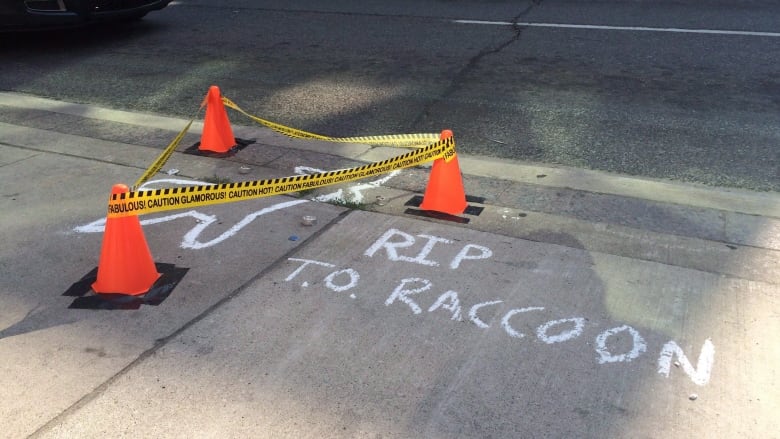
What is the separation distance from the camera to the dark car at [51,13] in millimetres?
9398

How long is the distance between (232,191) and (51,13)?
673 centimetres

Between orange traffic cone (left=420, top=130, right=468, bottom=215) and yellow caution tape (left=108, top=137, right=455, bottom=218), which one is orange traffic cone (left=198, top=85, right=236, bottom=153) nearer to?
yellow caution tape (left=108, top=137, right=455, bottom=218)

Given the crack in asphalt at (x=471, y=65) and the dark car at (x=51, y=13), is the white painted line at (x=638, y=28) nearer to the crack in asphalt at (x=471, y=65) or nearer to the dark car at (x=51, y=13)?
the crack in asphalt at (x=471, y=65)

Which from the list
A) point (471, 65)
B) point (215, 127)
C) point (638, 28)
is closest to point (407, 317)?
point (215, 127)

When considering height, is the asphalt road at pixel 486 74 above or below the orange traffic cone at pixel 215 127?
below

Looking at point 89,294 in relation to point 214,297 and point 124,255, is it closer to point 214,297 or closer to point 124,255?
point 124,255

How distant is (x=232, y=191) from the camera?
433 cm

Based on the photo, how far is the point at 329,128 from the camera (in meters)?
7.09

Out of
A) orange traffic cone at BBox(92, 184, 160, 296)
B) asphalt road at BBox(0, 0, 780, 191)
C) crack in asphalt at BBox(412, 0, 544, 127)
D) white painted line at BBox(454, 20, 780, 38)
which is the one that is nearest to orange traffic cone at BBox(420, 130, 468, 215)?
asphalt road at BBox(0, 0, 780, 191)

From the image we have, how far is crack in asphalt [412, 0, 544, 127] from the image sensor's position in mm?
7461

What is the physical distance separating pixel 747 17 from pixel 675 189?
700cm

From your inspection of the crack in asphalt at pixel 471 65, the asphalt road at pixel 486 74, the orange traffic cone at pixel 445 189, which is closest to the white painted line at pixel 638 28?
the asphalt road at pixel 486 74

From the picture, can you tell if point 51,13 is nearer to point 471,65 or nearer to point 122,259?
point 471,65

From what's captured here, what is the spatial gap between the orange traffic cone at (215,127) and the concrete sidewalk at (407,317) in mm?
676
